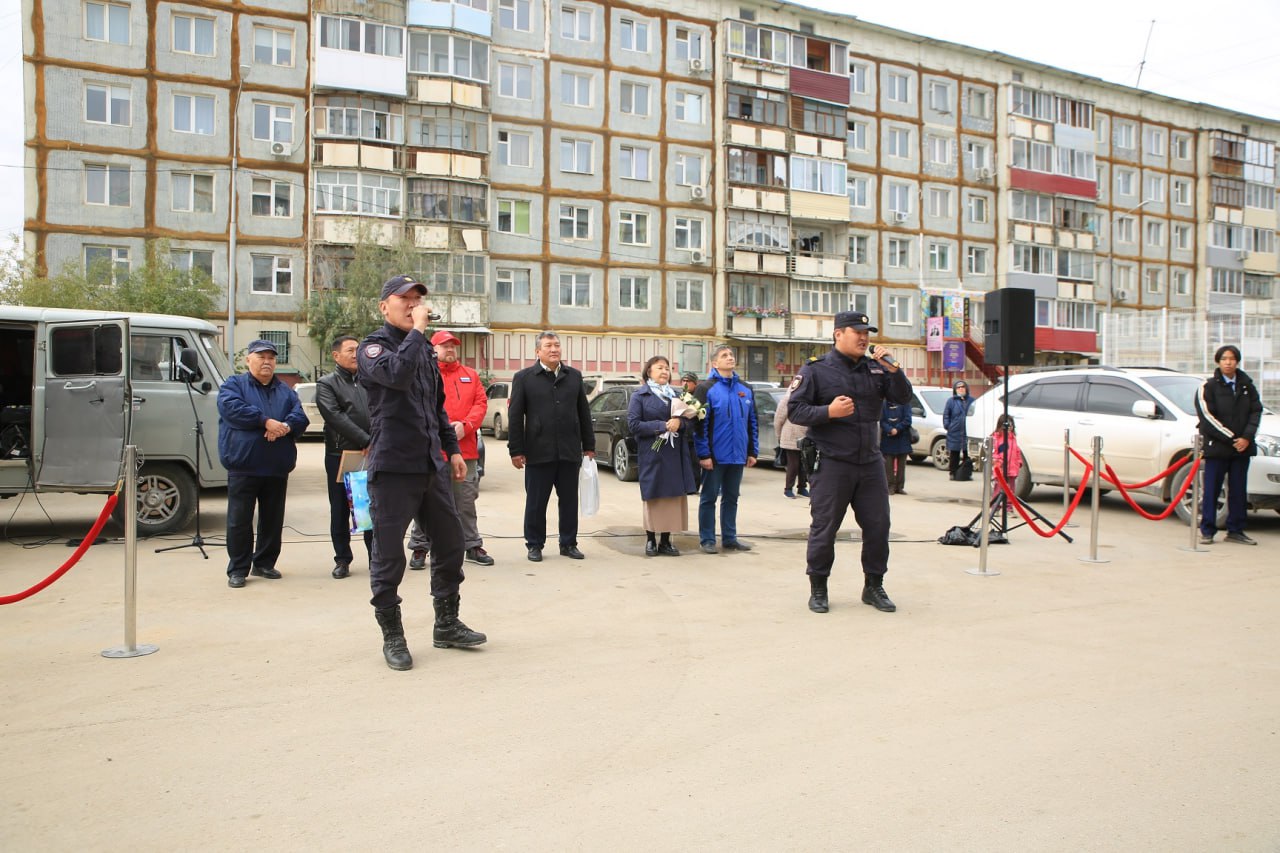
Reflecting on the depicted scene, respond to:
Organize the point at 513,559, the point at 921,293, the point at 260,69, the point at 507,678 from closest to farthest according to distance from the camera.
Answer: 1. the point at 507,678
2. the point at 513,559
3. the point at 260,69
4. the point at 921,293

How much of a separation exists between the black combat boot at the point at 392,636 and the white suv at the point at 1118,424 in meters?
9.51

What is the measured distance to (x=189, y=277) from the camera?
32.1 meters

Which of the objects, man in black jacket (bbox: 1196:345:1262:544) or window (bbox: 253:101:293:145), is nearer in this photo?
man in black jacket (bbox: 1196:345:1262:544)

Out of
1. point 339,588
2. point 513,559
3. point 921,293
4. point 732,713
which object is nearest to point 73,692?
point 339,588

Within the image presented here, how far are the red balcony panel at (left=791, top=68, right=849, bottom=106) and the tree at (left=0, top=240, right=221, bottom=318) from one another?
1105 inches

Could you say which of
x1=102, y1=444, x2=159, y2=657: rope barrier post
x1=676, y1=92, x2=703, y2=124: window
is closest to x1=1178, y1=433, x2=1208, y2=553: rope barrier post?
x1=102, y1=444, x2=159, y2=657: rope barrier post

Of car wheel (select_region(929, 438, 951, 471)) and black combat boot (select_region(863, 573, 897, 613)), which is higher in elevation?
car wheel (select_region(929, 438, 951, 471))

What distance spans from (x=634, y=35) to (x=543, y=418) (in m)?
38.7

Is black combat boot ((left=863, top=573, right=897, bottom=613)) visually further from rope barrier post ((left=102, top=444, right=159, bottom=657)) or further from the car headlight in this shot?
the car headlight

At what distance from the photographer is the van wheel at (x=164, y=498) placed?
10336mm

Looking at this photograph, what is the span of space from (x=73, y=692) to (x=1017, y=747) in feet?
15.0

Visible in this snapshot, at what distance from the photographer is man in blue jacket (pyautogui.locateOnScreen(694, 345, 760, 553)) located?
379 inches

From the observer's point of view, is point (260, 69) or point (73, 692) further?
point (260, 69)

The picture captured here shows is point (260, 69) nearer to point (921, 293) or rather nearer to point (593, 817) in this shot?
point (921, 293)
